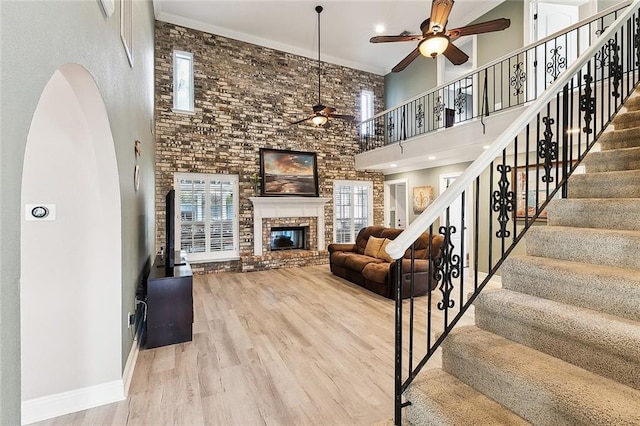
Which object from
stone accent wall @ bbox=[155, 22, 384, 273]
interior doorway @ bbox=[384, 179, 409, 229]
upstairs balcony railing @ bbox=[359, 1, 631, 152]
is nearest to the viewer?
upstairs balcony railing @ bbox=[359, 1, 631, 152]

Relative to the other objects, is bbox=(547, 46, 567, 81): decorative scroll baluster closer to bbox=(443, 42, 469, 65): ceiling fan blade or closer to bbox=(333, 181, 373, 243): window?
bbox=(443, 42, 469, 65): ceiling fan blade

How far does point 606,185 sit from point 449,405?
1.92m

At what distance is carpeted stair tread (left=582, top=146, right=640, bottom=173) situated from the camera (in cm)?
233

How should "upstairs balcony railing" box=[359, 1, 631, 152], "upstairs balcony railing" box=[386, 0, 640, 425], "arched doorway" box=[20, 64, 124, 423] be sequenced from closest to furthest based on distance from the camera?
"upstairs balcony railing" box=[386, 0, 640, 425] < "arched doorway" box=[20, 64, 124, 423] < "upstairs balcony railing" box=[359, 1, 631, 152]

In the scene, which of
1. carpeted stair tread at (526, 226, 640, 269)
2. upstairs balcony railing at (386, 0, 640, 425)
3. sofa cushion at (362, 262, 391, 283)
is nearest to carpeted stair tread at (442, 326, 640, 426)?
upstairs balcony railing at (386, 0, 640, 425)

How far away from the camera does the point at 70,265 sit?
2.19 m

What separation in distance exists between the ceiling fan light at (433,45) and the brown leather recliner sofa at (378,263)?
230 cm

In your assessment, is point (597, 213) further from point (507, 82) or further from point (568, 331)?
point (507, 82)

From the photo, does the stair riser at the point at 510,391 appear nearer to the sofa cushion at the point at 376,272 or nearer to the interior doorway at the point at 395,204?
the sofa cushion at the point at 376,272

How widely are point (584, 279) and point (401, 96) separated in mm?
8009

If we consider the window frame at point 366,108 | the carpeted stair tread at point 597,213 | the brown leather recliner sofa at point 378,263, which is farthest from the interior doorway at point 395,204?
the carpeted stair tread at point 597,213

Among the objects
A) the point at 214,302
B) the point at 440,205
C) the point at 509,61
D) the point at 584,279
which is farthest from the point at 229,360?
the point at 509,61

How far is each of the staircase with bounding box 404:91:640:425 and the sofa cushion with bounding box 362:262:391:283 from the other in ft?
9.09

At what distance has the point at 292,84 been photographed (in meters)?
7.90
